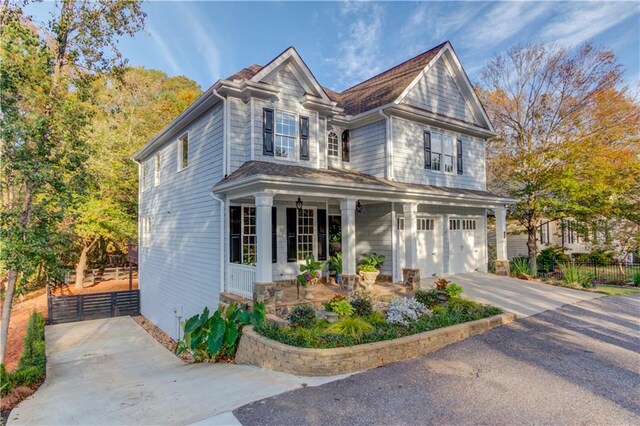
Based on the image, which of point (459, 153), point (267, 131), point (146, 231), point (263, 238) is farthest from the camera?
point (146, 231)

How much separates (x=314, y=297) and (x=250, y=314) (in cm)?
222

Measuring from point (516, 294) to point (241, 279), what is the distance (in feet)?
27.6

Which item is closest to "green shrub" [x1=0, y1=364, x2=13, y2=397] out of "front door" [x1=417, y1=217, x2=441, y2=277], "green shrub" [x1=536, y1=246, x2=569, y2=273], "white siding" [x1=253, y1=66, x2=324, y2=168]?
"white siding" [x1=253, y1=66, x2=324, y2=168]

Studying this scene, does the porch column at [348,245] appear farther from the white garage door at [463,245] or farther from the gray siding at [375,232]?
the white garage door at [463,245]

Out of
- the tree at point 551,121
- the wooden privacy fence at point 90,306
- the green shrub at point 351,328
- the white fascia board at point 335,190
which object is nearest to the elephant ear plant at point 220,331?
the green shrub at point 351,328

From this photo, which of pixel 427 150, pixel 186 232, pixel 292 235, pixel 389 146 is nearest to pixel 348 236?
pixel 292 235

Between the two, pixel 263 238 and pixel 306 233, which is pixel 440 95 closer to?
pixel 306 233

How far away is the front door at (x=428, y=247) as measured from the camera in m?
13.1

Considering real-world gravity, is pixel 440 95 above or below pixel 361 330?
above

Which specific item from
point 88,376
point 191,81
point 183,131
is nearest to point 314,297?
point 88,376

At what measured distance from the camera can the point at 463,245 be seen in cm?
1446

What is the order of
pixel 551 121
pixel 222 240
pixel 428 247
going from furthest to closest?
pixel 551 121 → pixel 428 247 → pixel 222 240

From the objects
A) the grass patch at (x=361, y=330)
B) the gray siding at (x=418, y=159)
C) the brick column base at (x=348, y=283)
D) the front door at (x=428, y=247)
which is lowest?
the grass patch at (x=361, y=330)

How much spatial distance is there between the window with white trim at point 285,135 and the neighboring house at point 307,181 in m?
0.04
